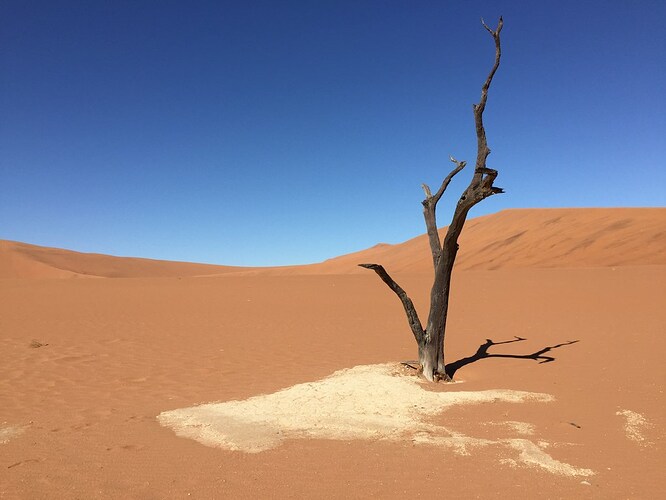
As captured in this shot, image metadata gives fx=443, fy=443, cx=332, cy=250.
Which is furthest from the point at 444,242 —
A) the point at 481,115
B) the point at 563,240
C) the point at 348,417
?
the point at 563,240

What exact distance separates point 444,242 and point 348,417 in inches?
129

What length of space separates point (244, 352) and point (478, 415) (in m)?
5.99

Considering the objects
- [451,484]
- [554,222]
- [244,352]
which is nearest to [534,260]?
[554,222]

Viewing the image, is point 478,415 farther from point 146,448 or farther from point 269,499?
point 146,448

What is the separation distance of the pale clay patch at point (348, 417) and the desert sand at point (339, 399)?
3cm

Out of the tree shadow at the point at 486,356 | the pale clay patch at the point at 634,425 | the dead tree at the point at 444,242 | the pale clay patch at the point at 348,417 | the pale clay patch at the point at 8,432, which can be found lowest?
the pale clay patch at the point at 8,432

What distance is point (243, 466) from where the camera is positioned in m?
3.79

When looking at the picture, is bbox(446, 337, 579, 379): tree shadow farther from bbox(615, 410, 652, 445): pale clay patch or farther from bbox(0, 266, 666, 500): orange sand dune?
bbox(615, 410, 652, 445): pale clay patch

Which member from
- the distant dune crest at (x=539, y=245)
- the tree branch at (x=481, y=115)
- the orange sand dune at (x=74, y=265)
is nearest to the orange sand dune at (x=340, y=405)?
the tree branch at (x=481, y=115)

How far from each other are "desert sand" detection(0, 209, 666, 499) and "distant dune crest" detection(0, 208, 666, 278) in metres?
6.51

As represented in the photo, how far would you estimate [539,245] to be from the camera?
2769cm

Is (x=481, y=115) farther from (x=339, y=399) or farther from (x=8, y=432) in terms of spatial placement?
(x=8, y=432)

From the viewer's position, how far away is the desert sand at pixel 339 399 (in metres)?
3.56

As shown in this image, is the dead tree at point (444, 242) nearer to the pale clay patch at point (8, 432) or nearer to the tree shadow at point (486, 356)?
the tree shadow at point (486, 356)
